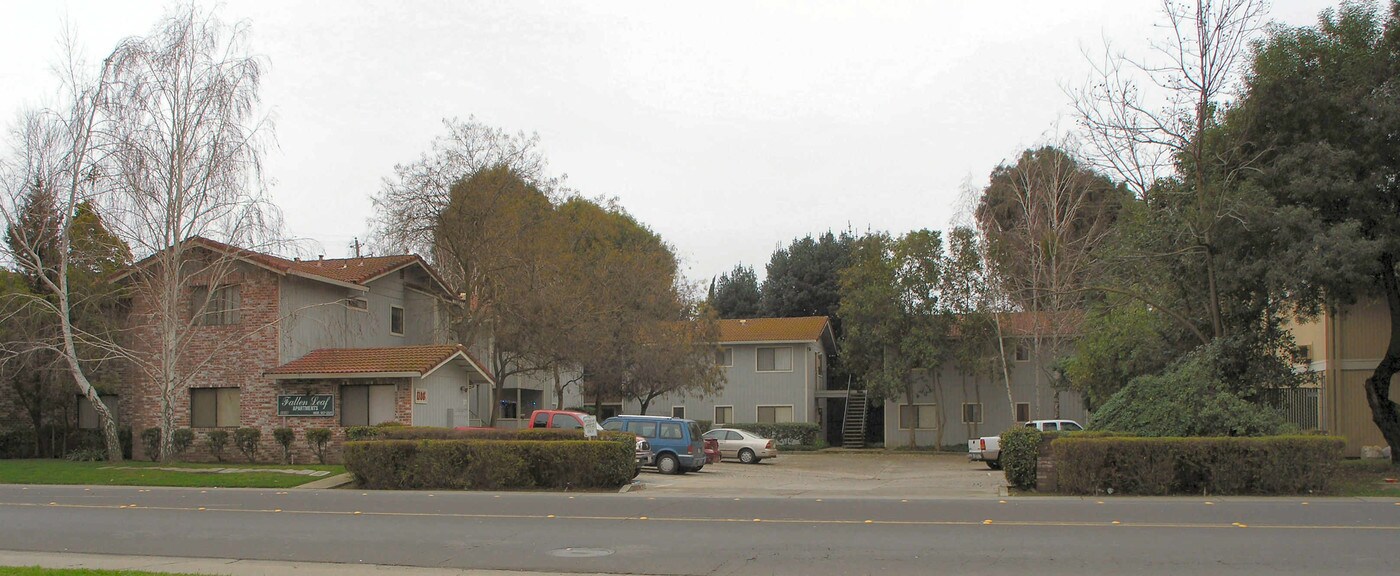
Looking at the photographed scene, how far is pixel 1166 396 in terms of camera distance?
2338cm

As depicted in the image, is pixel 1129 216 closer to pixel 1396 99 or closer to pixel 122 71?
pixel 1396 99

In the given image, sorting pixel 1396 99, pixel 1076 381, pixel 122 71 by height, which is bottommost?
pixel 1076 381

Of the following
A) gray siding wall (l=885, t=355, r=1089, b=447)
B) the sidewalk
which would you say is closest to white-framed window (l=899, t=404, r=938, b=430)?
gray siding wall (l=885, t=355, r=1089, b=447)

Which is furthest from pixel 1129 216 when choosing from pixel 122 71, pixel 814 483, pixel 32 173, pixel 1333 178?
pixel 32 173

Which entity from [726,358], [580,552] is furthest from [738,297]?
[580,552]

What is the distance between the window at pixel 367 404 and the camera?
103ft

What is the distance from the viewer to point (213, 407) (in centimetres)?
3325

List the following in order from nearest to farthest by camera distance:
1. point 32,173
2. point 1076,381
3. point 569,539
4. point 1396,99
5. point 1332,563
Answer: point 1332,563 → point 569,539 → point 1396,99 → point 32,173 → point 1076,381

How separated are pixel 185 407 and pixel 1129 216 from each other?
2792 centimetres

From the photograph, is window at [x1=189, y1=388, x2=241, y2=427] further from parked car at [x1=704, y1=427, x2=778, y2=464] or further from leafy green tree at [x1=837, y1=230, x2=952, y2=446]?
leafy green tree at [x1=837, y1=230, x2=952, y2=446]

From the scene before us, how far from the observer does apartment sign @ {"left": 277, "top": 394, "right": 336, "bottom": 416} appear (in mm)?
31891

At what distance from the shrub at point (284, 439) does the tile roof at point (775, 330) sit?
72.9 ft

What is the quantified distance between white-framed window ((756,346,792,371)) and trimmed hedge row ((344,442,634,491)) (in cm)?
2809

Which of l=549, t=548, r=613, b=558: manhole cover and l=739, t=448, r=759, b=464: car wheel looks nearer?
l=549, t=548, r=613, b=558: manhole cover
